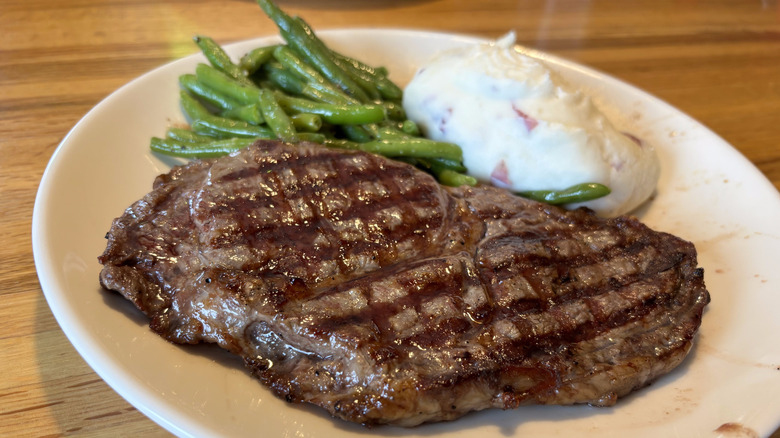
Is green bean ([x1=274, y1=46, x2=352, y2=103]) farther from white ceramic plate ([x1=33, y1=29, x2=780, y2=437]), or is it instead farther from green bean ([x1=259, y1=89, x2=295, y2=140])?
white ceramic plate ([x1=33, y1=29, x2=780, y2=437])

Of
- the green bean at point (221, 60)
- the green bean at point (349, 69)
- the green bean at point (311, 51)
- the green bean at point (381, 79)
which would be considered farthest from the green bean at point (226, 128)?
the green bean at point (381, 79)

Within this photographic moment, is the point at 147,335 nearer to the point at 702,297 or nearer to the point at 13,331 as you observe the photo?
the point at 13,331

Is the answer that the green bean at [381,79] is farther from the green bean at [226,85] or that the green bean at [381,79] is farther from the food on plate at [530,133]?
the green bean at [226,85]

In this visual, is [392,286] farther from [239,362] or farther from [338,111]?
[338,111]

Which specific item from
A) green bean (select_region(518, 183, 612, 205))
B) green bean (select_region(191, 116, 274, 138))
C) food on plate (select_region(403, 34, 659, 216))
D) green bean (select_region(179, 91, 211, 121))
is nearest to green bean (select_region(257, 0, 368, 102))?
food on plate (select_region(403, 34, 659, 216))

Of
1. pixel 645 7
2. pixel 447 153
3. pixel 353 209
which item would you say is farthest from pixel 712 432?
pixel 645 7
